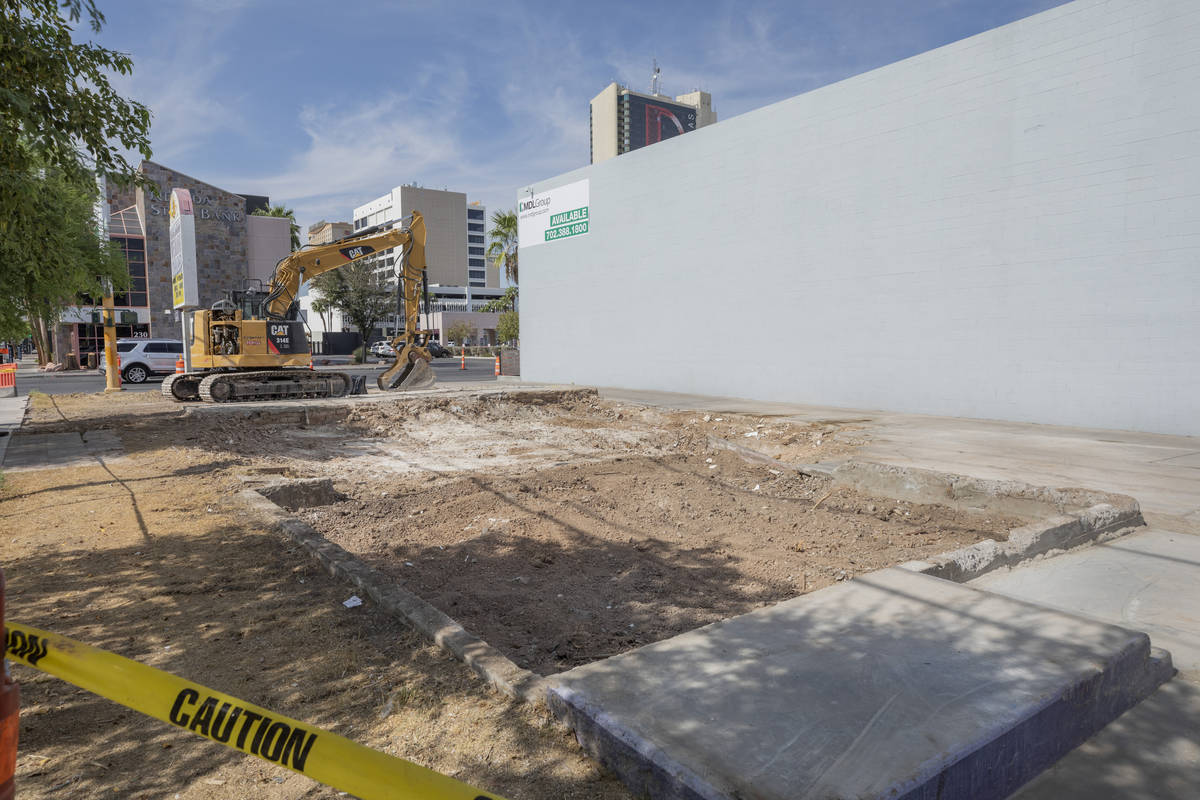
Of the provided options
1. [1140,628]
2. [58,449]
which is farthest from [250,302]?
[1140,628]

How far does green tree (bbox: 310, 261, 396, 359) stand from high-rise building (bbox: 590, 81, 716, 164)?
94938mm

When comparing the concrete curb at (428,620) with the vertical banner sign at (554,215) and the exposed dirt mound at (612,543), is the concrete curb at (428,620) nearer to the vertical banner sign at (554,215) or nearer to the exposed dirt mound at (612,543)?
the exposed dirt mound at (612,543)

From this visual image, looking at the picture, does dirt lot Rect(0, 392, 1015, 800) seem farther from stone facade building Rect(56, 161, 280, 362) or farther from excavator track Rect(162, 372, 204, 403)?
stone facade building Rect(56, 161, 280, 362)

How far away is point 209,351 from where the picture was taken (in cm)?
1650

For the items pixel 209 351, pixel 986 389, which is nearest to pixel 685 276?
pixel 986 389

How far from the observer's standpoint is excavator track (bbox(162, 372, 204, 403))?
16.9 meters

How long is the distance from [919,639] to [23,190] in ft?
19.9

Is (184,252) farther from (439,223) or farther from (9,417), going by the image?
(439,223)

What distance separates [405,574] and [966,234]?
12.7 meters

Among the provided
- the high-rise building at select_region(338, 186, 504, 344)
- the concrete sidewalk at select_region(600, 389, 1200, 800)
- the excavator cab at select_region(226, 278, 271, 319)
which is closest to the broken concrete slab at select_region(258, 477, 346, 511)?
the concrete sidewalk at select_region(600, 389, 1200, 800)

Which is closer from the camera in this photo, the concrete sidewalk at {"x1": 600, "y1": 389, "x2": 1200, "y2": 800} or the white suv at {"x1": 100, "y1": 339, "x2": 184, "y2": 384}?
the concrete sidewalk at {"x1": 600, "y1": 389, "x2": 1200, "y2": 800}

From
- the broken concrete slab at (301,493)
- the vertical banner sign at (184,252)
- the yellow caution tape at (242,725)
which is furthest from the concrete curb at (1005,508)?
the vertical banner sign at (184,252)

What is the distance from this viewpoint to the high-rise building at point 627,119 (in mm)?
137500

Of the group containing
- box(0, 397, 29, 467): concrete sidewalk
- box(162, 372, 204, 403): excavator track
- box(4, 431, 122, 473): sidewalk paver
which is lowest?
box(4, 431, 122, 473): sidewalk paver
